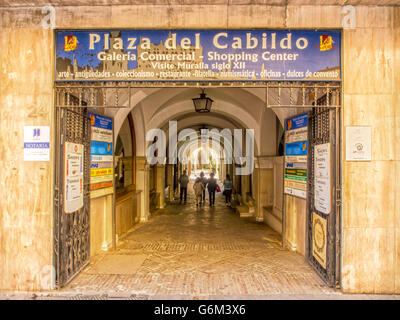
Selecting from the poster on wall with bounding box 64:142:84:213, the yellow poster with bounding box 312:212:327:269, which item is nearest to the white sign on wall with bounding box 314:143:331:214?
the yellow poster with bounding box 312:212:327:269

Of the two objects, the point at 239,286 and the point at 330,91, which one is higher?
the point at 330,91

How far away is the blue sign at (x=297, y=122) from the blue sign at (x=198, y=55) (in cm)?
114

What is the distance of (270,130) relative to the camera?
885 centimetres

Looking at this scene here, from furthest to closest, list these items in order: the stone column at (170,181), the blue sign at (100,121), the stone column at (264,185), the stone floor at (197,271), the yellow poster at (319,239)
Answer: the stone column at (170,181) → the stone column at (264,185) → the blue sign at (100,121) → the yellow poster at (319,239) → the stone floor at (197,271)

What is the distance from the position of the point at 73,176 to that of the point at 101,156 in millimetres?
1092

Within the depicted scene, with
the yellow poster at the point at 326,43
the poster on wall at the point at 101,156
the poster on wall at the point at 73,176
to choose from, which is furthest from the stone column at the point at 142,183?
the yellow poster at the point at 326,43

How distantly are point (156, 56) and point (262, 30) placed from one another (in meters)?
1.65

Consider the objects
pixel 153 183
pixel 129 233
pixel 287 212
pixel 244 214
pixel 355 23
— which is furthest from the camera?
pixel 153 183

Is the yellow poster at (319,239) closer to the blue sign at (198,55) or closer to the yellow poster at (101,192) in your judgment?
the blue sign at (198,55)

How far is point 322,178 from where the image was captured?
4.14 meters

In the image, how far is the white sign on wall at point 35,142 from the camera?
12.7 feet

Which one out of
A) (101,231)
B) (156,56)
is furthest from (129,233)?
(156,56)

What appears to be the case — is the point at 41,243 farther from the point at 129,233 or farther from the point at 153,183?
the point at 153,183

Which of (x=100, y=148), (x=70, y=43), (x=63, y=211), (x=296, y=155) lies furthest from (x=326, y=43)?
(x=63, y=211)
